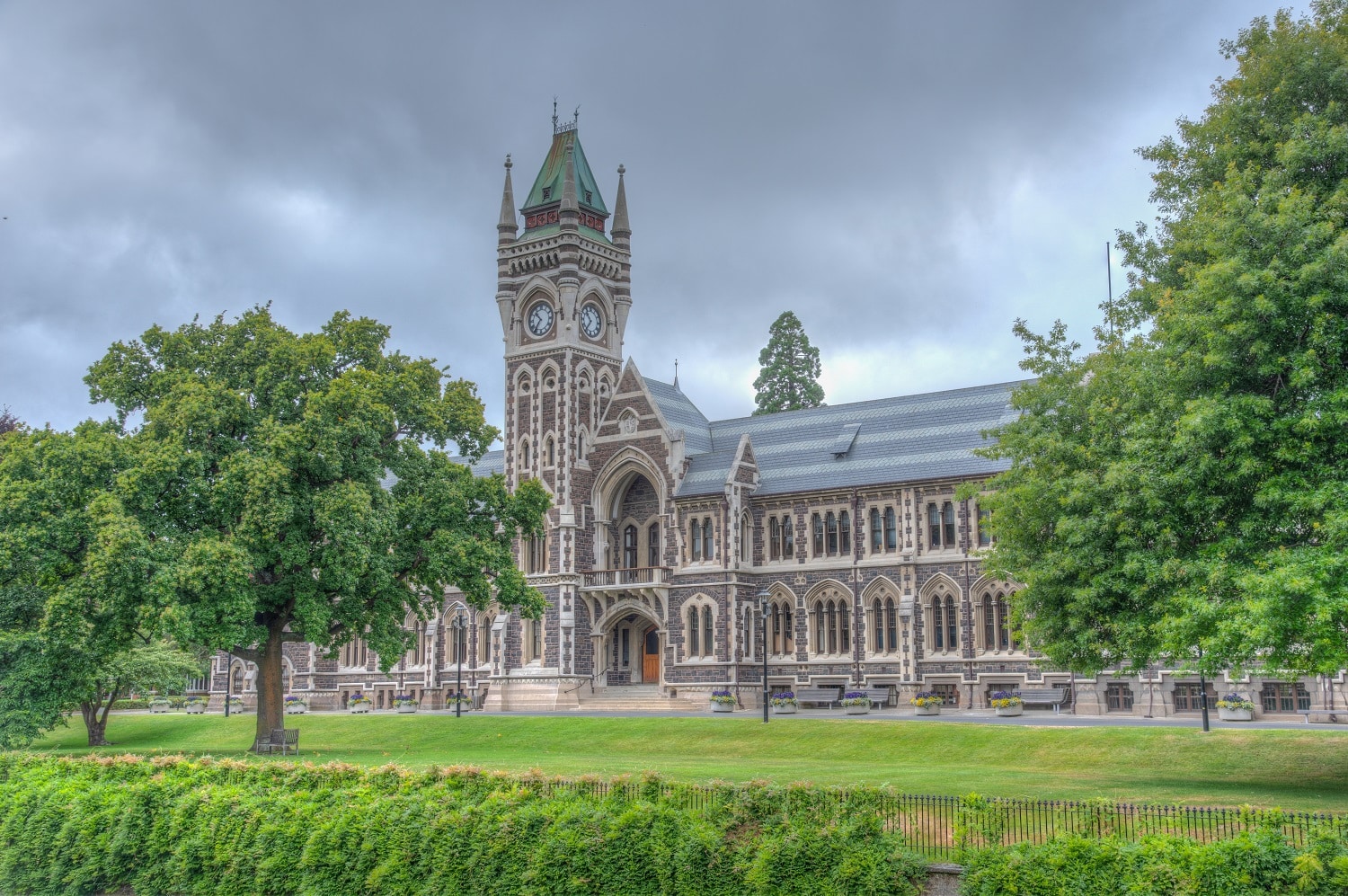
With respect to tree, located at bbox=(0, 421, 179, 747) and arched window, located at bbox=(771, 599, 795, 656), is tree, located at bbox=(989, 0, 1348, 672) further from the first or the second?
arched window, located at bbox=(771, 599, 795, 656)

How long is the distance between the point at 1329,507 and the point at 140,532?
89.0ft

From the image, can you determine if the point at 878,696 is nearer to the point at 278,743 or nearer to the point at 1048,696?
the point at 1048,696

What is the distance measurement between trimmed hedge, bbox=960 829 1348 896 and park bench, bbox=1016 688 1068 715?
98.5ft

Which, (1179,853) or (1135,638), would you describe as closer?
(1179,853)

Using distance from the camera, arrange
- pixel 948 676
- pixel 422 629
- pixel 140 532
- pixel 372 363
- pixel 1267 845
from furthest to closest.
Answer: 1. pixel 422 629
2. pixel 948 676
3. pixel 372 363
4. pixel 140 532
5. pixel 1267 845

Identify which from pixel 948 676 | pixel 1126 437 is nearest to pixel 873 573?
pixel 948 676

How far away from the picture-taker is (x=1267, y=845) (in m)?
15.4

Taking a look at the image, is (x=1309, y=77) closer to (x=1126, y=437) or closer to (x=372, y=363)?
(x=1126, y=437)

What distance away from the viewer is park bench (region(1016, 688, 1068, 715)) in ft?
149

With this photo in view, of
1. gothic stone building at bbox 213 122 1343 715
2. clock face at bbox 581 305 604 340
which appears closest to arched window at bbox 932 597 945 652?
gothic stone building at bbox 213 122 1343 715

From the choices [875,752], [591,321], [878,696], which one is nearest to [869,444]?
[878,696]

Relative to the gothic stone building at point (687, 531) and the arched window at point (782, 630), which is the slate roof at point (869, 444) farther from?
the arched window at point (782, 630)

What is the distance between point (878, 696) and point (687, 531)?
11.2 metres

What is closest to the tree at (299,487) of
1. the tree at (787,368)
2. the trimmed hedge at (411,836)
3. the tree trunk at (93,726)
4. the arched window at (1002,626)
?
the trimmed hedge at (411,836)
